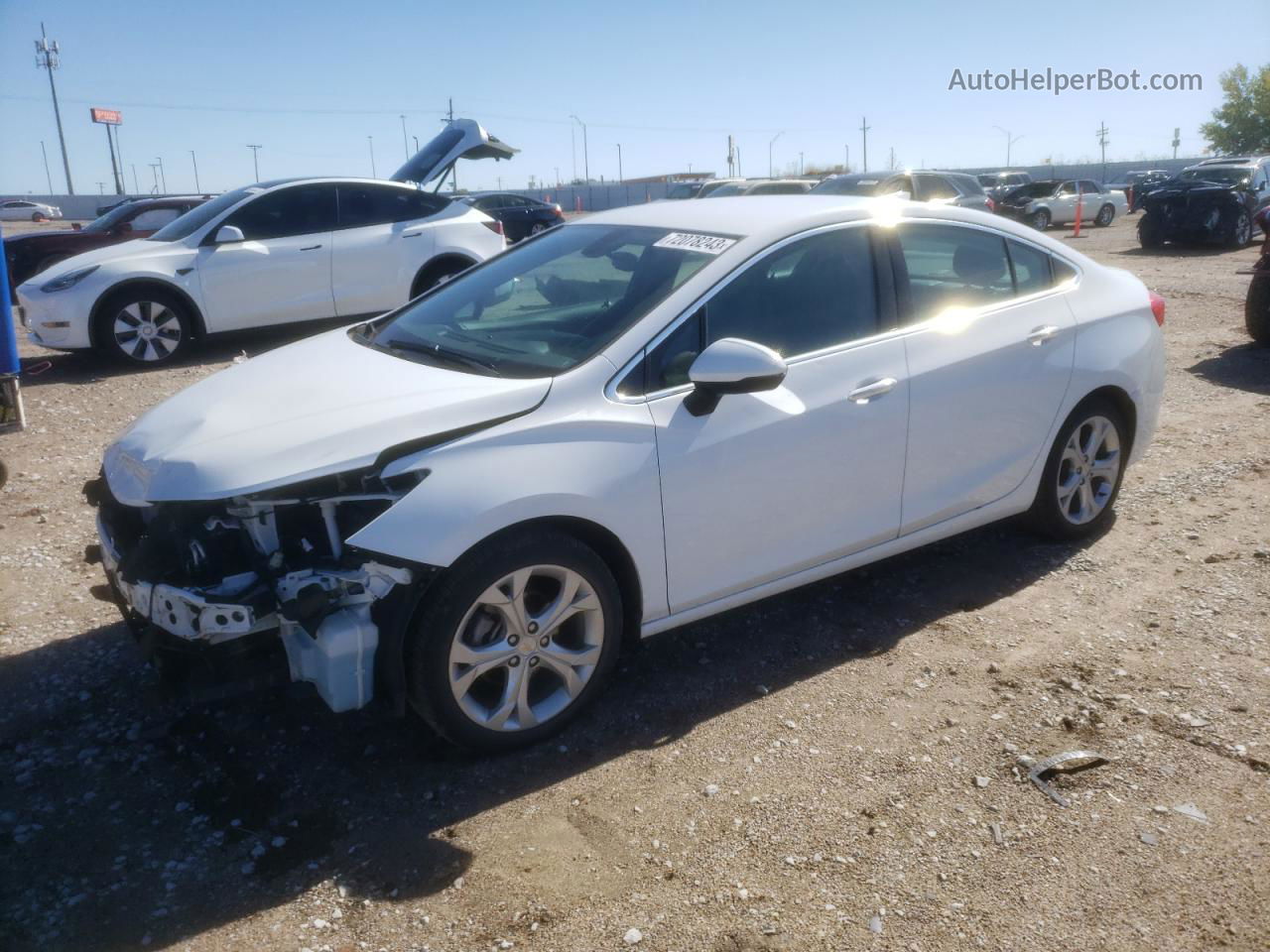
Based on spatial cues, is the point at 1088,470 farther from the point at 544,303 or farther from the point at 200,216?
the point at 200,216

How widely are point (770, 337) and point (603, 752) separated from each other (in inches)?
61.4

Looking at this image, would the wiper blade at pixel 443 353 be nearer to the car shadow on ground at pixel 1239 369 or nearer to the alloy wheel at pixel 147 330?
the alloy wheel at pixel 147 330

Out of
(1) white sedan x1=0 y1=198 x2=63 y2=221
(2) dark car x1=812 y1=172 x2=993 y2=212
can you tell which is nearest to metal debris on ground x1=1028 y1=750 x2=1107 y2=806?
(2) dark car x1=812 y1=172 x2=993 y2=212

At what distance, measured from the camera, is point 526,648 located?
10.3ft

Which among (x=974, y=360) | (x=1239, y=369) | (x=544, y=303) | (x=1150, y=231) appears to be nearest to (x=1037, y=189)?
(x=1150, y=231)

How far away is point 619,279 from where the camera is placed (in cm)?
373

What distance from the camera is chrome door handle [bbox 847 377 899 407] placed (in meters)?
3.67

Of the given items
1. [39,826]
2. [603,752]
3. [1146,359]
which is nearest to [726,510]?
[603,752]

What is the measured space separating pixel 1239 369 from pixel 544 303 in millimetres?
7007

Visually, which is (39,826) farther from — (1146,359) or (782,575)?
(1146,359)

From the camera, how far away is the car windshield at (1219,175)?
20562mm

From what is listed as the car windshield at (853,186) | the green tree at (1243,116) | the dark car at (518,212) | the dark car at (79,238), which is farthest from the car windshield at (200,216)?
the green tree at (1243,116)

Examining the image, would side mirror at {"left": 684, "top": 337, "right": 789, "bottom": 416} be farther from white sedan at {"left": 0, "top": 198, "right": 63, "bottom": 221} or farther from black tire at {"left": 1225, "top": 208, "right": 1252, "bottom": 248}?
white sedan at {"left": 0, "top": 198, "right": 63, "bottom": 221}

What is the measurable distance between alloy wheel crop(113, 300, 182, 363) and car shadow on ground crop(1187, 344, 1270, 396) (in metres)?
8.98
